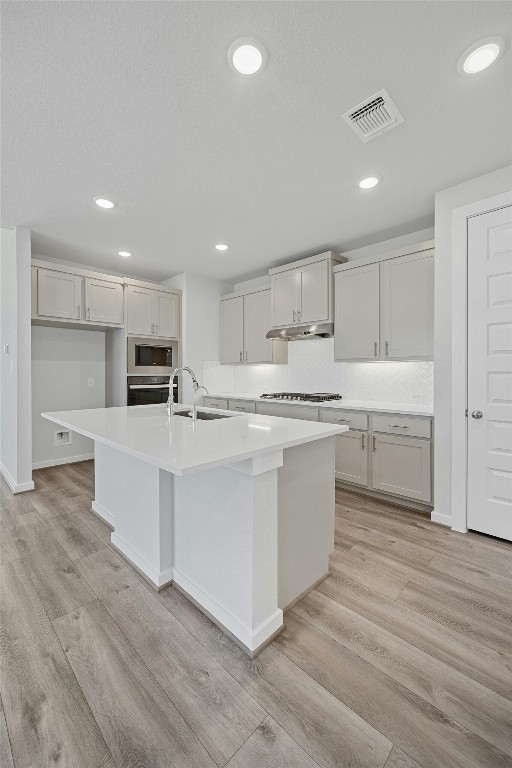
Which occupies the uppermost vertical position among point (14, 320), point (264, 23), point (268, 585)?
point (264, 23)

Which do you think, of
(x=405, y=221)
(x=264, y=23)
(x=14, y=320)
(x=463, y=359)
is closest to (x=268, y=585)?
(x=463, y=359)

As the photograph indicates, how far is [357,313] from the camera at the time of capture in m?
3.53

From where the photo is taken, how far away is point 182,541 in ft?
5.96

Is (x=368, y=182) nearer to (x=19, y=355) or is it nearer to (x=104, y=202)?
(x=104, y=202)

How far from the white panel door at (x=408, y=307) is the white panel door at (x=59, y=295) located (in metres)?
3.45

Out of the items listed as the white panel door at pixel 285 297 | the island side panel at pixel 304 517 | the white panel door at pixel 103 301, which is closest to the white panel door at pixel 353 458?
the island side panel at pixel 304 517

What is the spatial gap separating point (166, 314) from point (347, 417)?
9.58 feet

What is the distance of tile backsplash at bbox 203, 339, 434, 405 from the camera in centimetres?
346

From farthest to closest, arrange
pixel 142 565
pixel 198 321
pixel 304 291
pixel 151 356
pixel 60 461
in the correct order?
pixel 198 321
pixel 151 356
pixel 60 461
pixel 304 291
pixel 142 565

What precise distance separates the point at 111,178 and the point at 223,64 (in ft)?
4.25

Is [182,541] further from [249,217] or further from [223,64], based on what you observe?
[249,217]

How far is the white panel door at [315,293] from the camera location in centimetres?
376

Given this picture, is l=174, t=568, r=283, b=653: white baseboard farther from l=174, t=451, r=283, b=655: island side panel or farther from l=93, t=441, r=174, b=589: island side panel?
l=93, t=441, r=174, b=589: island side panel

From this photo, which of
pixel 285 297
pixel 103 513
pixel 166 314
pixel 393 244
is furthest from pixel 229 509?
pixel 166 314
